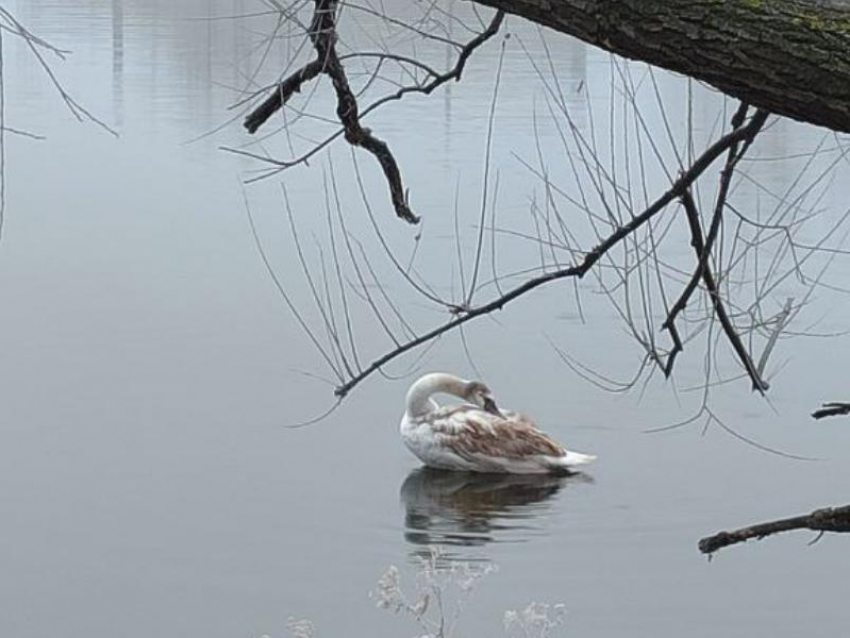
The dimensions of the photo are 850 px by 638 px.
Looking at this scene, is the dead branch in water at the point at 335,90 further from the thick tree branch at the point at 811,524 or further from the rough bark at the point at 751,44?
the thick tree branch at the point at 811,524

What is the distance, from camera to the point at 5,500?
584 cm

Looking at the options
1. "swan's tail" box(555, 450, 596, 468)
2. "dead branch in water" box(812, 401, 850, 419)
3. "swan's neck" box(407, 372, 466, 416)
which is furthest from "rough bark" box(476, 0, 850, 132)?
"swan's neck" box(407, 372, 466, 416)

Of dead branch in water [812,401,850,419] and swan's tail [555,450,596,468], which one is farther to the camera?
swan's tail [555,450,596,468]

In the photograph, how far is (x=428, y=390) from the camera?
661cm

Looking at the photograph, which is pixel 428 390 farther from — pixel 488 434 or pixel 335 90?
pixel 335 90

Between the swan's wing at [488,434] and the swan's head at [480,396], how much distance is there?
0.02 metres

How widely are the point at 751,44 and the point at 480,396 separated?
212 inches

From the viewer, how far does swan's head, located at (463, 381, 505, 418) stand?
6641 millimetres

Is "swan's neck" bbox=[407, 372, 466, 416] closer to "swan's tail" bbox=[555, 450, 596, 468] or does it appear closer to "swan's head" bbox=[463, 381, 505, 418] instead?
"swan's head" bbox=[463, 381, 505, 418]

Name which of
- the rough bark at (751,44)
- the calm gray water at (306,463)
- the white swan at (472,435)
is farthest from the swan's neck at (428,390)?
the rough bark at (751,44)

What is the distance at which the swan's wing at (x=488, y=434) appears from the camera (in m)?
6.39

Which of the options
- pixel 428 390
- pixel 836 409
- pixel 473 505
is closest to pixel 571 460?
pixel 473 505

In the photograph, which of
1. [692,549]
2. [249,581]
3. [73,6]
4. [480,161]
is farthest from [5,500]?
[73,6]

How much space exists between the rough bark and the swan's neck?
524 centimetres
